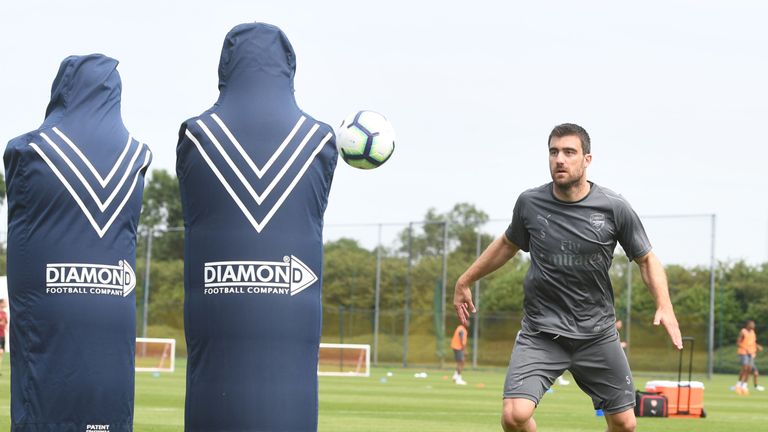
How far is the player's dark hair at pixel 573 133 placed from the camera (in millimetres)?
9258

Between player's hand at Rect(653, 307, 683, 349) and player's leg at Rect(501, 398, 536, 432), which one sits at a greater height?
player's hand at Rect(653, 307, 683, 349)

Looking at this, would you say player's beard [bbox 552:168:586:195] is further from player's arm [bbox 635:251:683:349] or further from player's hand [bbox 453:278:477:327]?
player's hand [bbox 453:278:477:327]

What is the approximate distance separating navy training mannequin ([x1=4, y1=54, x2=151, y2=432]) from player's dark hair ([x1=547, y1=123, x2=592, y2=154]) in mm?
2816

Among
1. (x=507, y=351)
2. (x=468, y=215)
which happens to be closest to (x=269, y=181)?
(x=507, y=351)

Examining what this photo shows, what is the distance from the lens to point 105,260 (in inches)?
330

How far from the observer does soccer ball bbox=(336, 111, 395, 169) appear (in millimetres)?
8438

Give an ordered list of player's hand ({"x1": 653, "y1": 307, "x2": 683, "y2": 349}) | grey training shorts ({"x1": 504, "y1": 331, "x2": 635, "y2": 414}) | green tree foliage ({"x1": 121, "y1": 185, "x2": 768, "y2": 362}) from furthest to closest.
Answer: green tree foliage ({"x1": 121, "y1": 185, "x2": 768, "y2": 362}), grey training shorts ({"x1": 504, "y1": 331, "x2": 635, "y2": 414}), player's hand ({"x1": 653, "y1": 307, "x2": 683, "y2": 349})

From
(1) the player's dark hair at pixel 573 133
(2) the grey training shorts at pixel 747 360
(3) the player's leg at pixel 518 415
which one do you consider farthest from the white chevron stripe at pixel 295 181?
(2) the grey training shorts at pixel 747 360

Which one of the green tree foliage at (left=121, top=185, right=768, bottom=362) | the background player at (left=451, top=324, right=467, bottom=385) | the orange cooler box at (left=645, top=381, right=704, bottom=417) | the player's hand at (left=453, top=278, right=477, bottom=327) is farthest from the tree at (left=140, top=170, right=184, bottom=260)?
the player's hand at (left=453, top=278, right=477, bottom=327)

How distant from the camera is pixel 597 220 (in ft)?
Result: 31.1

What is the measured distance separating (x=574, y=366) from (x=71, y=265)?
142 inches

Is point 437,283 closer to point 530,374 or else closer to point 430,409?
point 430,409

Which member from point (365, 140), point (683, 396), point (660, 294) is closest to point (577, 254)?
point (660, 294)

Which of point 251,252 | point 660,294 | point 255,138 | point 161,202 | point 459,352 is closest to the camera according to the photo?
point 251,252
